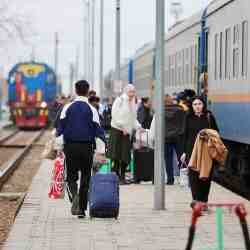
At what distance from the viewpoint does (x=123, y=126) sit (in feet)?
70.9

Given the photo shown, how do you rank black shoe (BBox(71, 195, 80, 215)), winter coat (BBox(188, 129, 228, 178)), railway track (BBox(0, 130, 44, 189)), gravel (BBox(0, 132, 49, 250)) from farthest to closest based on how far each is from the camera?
railway track (BBox(0, 130, 44, 189)) < gravel (BBox(0, 132, 49, 250)) < black shoe (BBox(71, 195, 80, 215)) < winter coat (BBox(188, 129, 228, 178))

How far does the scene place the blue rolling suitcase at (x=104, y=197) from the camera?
50.5 feet

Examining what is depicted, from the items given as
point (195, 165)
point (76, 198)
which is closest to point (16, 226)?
point (76, 198)

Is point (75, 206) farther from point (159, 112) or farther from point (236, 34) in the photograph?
point (236, 34)

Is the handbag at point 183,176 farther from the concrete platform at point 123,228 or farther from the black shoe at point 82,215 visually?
the black shoe at point 82,215

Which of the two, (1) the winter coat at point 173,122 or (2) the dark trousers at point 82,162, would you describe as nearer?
(2) the dark trousers at point 82,162

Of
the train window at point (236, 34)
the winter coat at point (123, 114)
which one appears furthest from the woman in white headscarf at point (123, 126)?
the train window at point (236, 34)

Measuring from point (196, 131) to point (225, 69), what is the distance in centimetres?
562

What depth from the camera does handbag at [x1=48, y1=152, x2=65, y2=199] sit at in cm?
1788

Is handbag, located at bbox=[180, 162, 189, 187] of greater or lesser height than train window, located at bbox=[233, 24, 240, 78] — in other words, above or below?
below

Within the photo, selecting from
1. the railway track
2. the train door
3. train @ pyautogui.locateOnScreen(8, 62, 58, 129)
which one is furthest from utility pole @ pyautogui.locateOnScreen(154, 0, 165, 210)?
train @ pyautogui.locateOnScreen(8, 62, 58, 129)

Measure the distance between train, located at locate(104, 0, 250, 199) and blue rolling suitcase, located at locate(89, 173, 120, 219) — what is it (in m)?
3.65

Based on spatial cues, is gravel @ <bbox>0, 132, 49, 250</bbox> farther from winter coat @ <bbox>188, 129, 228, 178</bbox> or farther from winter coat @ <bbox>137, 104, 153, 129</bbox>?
winter coat @ <bbox>137, 104, 153, 129</bbox>

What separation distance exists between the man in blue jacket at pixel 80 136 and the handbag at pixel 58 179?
235 cm
